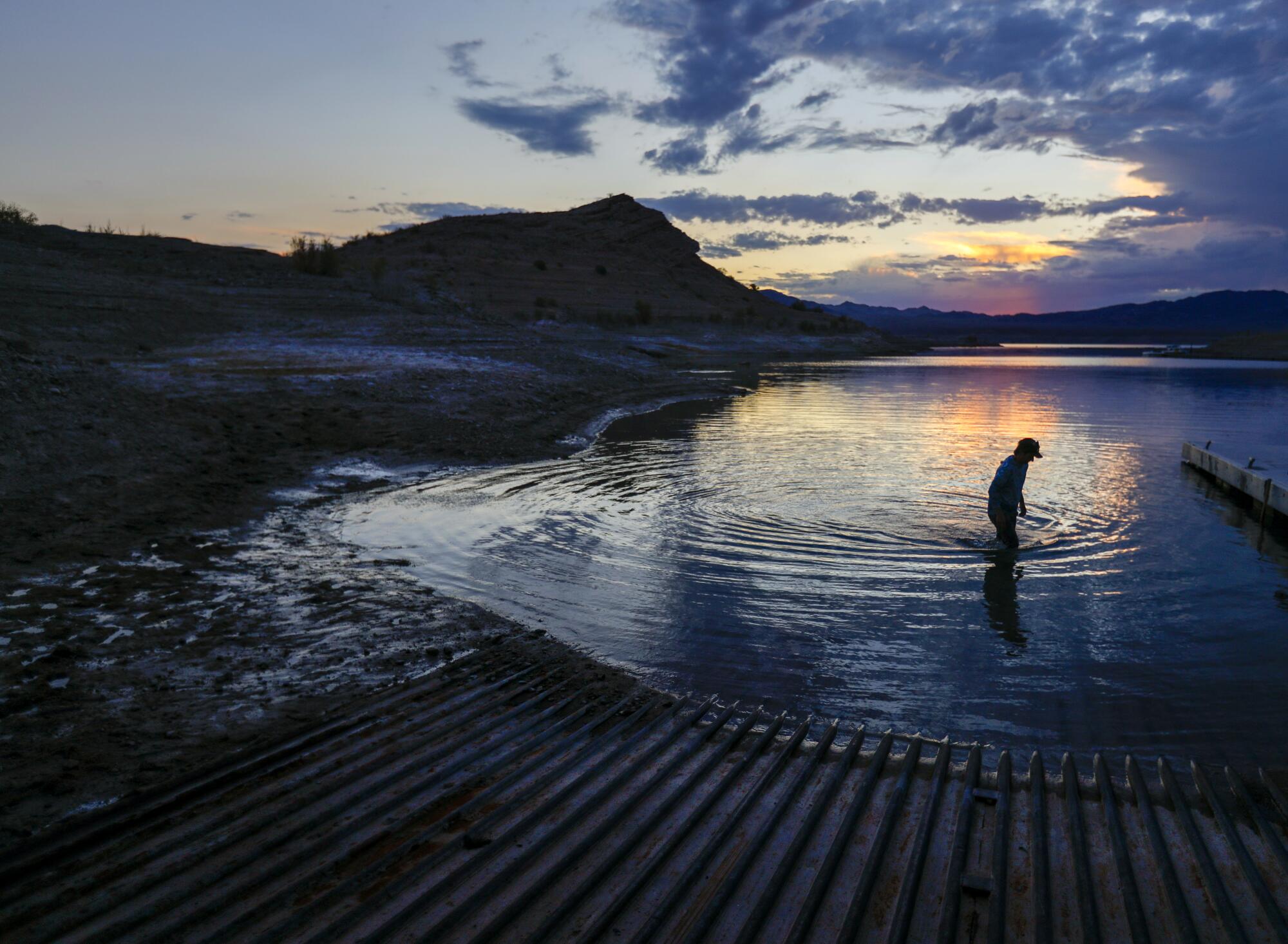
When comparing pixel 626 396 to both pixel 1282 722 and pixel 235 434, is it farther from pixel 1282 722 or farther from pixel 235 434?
pixel 1282 722

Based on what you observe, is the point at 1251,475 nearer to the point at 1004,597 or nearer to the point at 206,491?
the point at 1004,597

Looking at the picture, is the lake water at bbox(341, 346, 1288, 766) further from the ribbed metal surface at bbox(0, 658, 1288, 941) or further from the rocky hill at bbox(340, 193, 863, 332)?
the rocky hill at bbox(340, 193, 863, 332)

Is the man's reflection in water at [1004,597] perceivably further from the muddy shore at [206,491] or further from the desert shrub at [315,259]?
the desert shrub at [315,259]

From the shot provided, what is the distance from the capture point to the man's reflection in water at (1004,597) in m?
7.58

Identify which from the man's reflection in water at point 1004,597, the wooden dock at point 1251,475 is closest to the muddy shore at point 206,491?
the man's reflection in water at point 1004,597

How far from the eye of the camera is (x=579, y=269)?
6762 centimetres

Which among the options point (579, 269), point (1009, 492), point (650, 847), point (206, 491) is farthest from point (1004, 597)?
point (579, 269)

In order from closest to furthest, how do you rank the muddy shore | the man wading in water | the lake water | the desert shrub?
the muddy shore → the lake water → the man wading in water → the desert shrub

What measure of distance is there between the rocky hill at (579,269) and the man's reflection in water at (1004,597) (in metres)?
33.5

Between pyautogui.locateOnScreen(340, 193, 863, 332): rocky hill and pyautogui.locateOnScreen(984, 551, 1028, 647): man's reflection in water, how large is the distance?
3348cm

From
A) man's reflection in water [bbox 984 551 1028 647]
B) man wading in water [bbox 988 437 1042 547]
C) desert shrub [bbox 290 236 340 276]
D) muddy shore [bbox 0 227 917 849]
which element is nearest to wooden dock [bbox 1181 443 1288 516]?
man wading in water [bbox 988 437 1042 547]

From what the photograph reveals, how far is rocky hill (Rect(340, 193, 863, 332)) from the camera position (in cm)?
5022

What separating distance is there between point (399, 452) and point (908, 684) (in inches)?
432

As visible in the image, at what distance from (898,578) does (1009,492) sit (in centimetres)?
198
